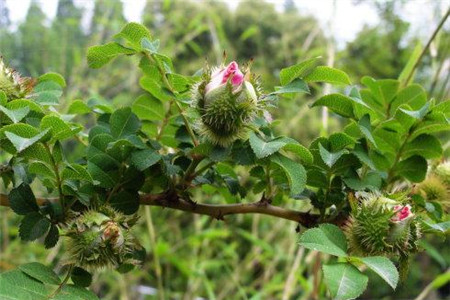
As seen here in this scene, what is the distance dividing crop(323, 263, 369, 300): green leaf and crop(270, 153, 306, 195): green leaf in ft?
0.26

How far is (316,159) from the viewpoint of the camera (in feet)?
1.90

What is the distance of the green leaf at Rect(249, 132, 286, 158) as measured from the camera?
49 cm

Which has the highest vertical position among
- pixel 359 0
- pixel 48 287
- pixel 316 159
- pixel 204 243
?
pixel 359 0

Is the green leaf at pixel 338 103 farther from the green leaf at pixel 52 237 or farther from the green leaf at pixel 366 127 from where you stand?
the green leaf at pixel 52 237

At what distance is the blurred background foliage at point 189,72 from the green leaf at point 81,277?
1.55ft

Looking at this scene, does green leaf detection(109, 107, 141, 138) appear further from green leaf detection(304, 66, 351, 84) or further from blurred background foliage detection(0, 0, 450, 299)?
blurred background foliage detection(0, 0, 450, 299)

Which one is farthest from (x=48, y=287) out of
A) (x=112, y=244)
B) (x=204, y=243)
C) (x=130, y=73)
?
(x=130, y=73)

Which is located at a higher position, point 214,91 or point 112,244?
point 214,91

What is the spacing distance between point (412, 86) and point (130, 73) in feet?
7.75

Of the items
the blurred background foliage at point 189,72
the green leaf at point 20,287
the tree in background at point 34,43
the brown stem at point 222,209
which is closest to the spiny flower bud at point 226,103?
the brown stem at point 222,209

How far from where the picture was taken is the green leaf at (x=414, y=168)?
0.63 metres

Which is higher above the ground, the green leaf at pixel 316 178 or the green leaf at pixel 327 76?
the green leaf at pixel 327 76

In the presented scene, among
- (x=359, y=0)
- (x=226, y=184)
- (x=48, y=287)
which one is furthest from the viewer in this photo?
(x=359, y=0)

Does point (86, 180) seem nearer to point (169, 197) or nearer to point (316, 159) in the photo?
point (169, 197)
